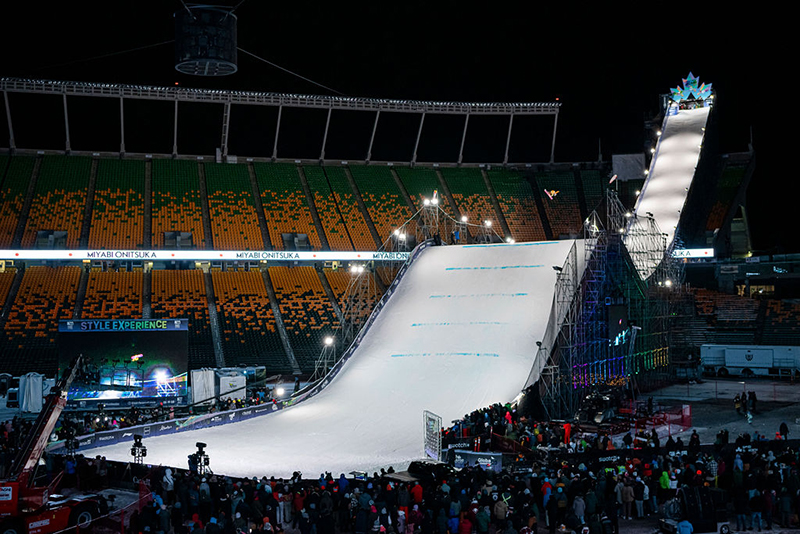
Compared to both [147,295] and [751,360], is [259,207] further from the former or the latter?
[751,360]

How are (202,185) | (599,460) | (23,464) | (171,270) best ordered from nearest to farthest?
1. (23,464)
2. (599,460)
3. (171,270)
4. (202,185)

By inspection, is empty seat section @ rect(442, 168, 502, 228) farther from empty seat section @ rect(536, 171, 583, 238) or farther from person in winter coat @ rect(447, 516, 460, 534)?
person in winter coat @ rect(447, 516, 460, 534)

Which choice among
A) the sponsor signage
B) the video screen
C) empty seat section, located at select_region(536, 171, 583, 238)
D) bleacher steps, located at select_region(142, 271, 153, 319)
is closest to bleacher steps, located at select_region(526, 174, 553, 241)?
empty seat section, located at select_region(536, 171, 583, 238)

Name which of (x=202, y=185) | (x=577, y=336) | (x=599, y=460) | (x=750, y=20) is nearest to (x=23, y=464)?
(x=599, y=460)

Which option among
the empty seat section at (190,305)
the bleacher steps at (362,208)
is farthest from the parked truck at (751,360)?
the empty seat section at (190,305)

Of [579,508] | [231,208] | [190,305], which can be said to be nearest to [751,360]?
[579,508]

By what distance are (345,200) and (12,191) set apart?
2067 centimetres

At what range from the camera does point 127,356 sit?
1281 inches

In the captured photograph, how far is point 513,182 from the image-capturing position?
200 feet

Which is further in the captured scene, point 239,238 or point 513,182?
point 513,182

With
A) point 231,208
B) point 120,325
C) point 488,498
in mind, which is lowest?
point 488,498

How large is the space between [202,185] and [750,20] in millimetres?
40485

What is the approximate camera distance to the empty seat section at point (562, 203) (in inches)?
2232

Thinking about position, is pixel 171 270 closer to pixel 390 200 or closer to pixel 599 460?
pixel 390 200
